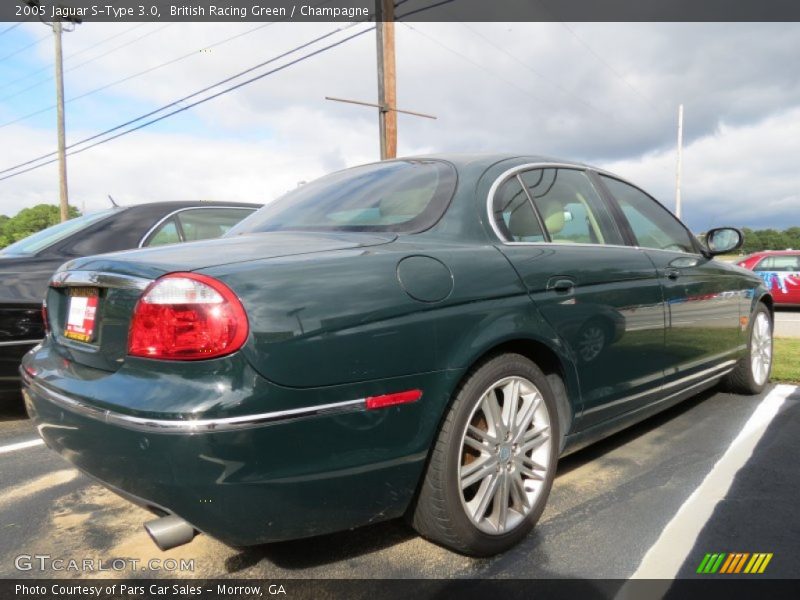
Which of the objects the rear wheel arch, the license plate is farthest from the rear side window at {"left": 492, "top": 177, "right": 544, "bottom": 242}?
the license plate

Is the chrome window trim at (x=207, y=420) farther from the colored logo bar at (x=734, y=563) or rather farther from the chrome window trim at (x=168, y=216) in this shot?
the chrome window trim at (x=168, y=216)

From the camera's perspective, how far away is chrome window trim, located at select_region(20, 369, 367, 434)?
1.64 meters

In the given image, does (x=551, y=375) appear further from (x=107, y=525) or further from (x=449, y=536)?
(x=107, y=525)

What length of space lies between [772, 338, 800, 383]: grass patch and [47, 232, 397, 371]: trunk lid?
14.8 ft

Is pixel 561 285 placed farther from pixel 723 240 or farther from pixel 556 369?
pixel 723 240

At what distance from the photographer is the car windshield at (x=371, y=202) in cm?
248

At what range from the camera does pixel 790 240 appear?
29391 mm

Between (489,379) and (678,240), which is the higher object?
(678,240)

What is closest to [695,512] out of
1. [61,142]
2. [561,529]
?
[561,529]

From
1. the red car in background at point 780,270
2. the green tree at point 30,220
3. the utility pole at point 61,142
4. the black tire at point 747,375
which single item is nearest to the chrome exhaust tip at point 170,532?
the black tire at point 747,375

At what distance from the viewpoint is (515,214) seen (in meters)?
2.66

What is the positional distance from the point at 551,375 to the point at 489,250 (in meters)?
0.62

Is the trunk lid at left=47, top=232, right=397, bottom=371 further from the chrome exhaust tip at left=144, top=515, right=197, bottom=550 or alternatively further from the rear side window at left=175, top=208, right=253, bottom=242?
the rear side window at left=175, top=208, right=253, bottom=242

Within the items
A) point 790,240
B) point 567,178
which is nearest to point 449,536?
point 567,178
